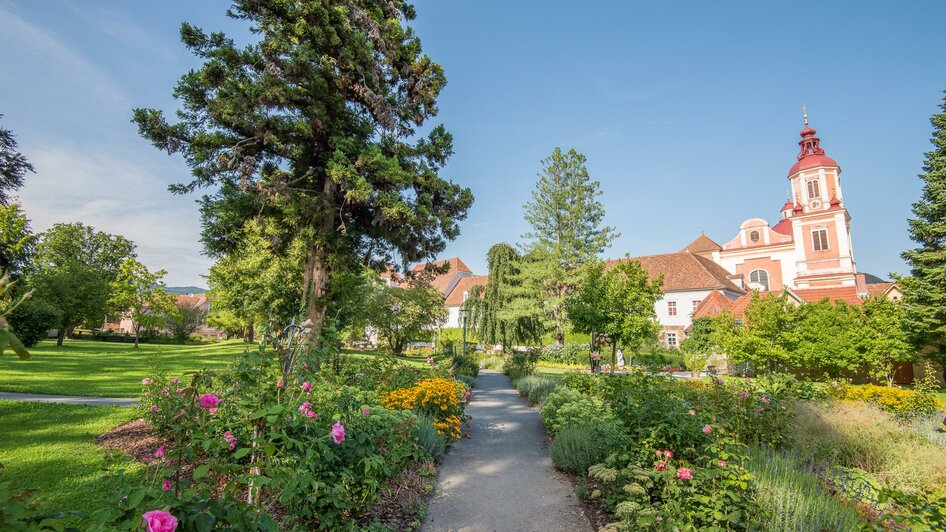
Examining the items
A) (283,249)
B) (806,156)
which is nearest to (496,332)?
(283,249)

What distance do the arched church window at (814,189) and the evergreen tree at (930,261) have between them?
77.1 ft

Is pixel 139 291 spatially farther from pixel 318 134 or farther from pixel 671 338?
pixel 671 338

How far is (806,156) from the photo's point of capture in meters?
42.7

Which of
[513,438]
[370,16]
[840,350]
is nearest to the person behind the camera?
[513,438]

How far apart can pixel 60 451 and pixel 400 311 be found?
1154 inches

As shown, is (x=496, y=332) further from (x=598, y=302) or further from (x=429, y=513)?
(x=429, y=513)

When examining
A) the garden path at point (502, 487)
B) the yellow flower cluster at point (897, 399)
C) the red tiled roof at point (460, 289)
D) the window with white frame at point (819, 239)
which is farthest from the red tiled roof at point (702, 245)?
the garden path at point (502, 487)

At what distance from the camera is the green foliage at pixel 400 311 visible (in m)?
33.7

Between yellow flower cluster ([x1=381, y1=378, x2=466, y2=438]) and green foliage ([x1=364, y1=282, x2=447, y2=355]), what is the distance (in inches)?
1034

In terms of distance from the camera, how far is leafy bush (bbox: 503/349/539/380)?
17.0 meters

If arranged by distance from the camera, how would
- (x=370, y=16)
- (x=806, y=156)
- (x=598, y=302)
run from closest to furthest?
1. (x=370, y=16)
2. (x=598, y=302)
3. (x=806, y=156)

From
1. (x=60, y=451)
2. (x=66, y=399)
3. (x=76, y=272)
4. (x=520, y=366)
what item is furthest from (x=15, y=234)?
(x=520, y=366)

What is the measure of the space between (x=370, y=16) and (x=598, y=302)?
11.9 m

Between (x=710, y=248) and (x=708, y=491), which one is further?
(x=710, y=248)
